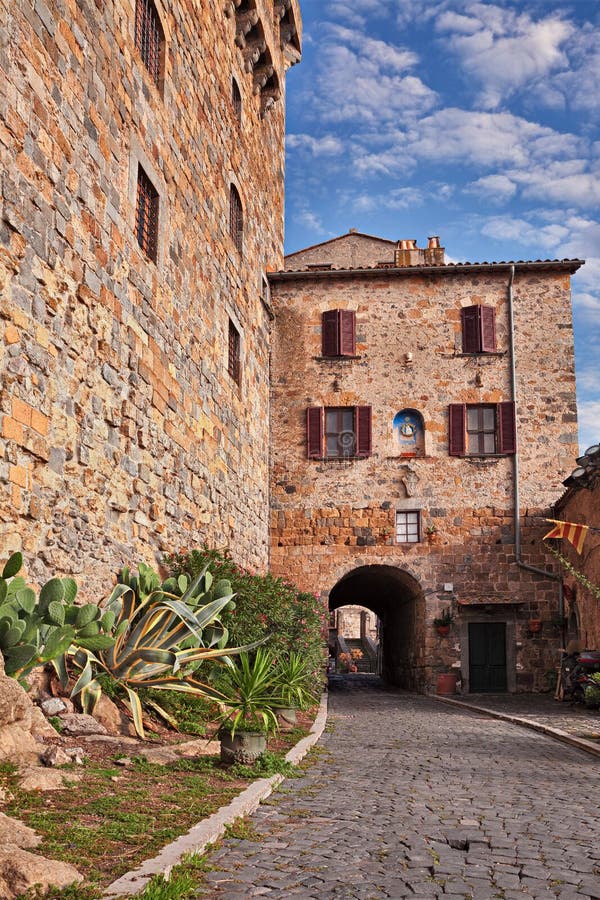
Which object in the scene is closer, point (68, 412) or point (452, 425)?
point (68, 412)

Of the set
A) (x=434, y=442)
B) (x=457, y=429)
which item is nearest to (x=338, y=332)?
(x=434, y=442)

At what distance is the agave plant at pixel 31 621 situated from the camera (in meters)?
5.54

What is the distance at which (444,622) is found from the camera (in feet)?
60.3

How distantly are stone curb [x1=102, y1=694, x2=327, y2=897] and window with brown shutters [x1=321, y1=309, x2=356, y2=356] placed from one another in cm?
1414

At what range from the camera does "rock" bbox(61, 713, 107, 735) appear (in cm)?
624

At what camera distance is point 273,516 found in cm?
1889

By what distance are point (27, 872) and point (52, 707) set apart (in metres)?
3.37

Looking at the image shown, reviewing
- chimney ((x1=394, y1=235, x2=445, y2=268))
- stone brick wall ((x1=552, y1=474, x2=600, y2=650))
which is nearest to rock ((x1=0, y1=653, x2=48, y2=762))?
stone brick wall ((x1=552, y1=474, x2=600, y2=650))

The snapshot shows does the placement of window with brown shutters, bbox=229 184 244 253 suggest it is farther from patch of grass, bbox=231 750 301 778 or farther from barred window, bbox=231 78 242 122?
patch of grass, bbox=231 750 301 778

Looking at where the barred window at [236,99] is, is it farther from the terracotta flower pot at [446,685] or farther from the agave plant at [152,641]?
the terracotta flower pot at [446,685]

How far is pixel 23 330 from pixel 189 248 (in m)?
5.62

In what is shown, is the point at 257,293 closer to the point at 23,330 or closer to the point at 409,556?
the point at 409,556

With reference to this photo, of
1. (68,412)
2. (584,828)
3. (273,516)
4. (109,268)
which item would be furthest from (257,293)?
(584,828)

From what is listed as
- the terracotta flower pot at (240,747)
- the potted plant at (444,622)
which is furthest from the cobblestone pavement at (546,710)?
the terracotta flower pot at (240,747)
